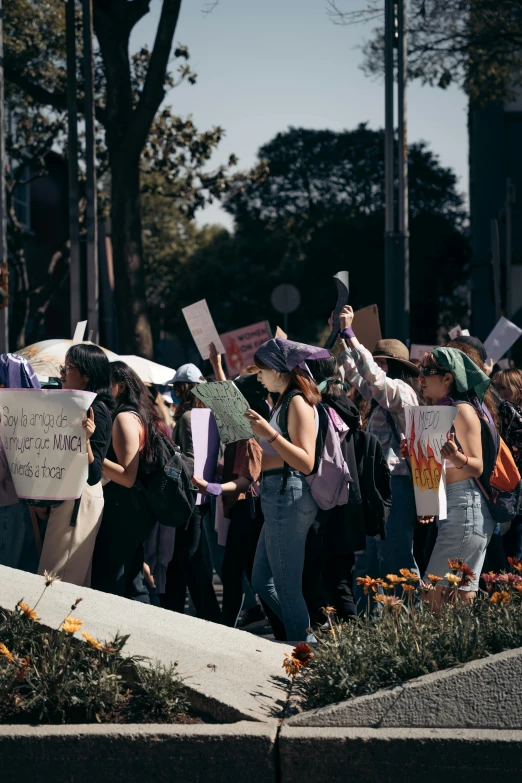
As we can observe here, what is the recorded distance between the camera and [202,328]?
8664mm

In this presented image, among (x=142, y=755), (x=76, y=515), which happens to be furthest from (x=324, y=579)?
(x=142, y=755)

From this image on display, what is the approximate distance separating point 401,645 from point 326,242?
5637 centimetres

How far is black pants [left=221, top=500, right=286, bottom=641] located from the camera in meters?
7.48

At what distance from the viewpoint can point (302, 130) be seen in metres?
70.2

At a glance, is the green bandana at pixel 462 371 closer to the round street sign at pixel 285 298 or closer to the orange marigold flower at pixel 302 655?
the orange marigold flower at pixel 302 655

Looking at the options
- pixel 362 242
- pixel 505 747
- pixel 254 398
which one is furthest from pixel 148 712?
pixel 362 242

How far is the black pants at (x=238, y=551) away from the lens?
7477 mm

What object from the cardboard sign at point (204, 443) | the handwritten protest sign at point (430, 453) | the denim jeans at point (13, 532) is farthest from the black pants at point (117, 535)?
the handwritten protest sign at point (430, 453)

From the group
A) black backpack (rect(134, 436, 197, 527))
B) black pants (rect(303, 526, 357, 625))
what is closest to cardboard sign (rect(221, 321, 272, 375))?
black pants (rect(303, 526, 357, 625))

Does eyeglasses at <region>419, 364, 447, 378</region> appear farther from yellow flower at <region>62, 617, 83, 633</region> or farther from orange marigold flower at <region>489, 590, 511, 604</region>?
yellow flower at <region>62, 617, 83, 633</region>

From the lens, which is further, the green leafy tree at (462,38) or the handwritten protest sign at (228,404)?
the green leafy tree at (462,38)

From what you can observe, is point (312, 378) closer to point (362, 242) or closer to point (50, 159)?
point (50, 159)

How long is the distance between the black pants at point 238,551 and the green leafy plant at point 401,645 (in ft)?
8.84

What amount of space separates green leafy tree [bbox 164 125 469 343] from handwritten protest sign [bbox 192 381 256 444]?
48027 mm
